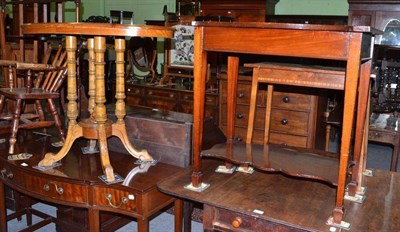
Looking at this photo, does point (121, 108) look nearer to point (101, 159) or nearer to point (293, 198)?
point (101, 159)

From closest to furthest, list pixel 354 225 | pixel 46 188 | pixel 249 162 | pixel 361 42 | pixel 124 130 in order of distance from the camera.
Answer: pixel 361 42 < pixel 354 225 < pixel 249 162 < pixel 46 188 < pixel 124 130

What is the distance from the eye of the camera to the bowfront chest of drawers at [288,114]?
391 centimetres

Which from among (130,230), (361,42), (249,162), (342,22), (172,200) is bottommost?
(130,230)

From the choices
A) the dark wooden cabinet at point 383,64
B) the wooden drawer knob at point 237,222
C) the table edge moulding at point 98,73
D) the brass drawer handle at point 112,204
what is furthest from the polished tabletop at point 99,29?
the dark wooden cabinet at point 383,64

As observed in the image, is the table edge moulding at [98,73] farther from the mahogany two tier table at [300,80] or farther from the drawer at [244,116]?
the drawer at [244,116]

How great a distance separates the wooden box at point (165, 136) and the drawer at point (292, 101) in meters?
1.43

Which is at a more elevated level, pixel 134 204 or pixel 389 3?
pixel 389 3

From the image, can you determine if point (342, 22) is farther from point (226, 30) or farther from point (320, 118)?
point (226, 30)

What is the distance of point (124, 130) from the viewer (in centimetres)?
247

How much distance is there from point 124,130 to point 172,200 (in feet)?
1.68

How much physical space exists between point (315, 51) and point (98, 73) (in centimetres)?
118

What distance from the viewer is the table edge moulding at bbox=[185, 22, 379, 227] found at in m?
1.61

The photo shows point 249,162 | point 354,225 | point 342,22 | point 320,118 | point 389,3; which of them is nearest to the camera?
point 354,225

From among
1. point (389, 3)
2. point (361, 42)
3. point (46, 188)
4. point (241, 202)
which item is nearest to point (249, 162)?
point (241, 202)
